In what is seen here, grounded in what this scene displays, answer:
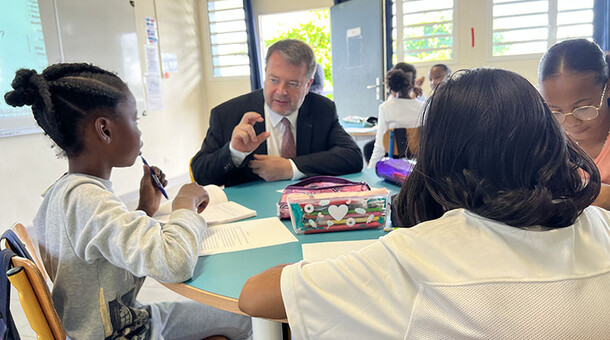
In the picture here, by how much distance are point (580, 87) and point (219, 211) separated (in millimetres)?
1112

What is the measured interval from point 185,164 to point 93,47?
1936mm

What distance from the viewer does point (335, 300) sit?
1.80 feet

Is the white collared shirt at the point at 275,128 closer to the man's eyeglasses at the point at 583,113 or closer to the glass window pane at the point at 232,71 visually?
the man's eyeglasses at the point at 583,113

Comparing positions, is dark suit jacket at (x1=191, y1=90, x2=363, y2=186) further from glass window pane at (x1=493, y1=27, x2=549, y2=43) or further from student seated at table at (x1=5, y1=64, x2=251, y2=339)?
glass window pane at (x1=493, y1=27, x2=549, y2=43)

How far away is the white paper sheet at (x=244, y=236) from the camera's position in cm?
96

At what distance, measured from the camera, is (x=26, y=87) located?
897 millimetres

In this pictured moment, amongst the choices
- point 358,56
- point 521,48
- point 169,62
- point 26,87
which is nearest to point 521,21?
point 521,48

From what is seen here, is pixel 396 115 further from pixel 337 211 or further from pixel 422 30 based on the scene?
pixel 422 30

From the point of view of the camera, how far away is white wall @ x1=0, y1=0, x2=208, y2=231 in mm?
2961

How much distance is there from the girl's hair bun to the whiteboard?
7.64ft

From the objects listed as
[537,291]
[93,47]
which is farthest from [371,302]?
[93,47]

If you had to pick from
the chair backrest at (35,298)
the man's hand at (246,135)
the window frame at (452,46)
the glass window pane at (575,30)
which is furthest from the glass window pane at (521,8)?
the chair backrest at (35,298)

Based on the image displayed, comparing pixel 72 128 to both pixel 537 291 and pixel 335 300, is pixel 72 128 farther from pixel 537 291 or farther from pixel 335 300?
pixel 537 291

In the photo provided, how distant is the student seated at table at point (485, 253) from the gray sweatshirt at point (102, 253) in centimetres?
32
